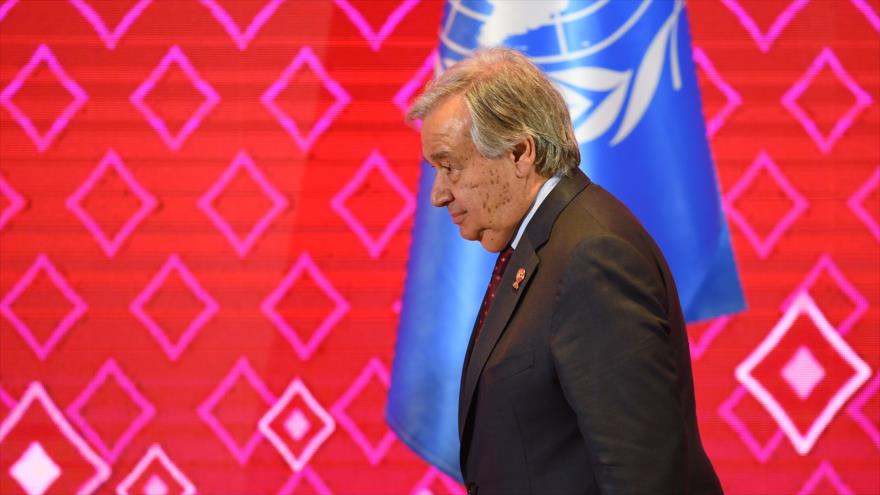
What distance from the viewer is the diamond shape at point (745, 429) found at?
290 cm

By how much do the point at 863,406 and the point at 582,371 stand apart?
211cm

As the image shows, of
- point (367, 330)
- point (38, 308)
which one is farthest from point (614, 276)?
point (38, 308)

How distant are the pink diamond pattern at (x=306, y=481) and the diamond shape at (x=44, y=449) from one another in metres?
0.53

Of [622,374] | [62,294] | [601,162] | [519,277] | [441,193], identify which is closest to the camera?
[622,374]

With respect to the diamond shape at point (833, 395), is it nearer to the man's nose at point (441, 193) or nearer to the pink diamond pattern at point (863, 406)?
the pink diamond pattern at point (863, 406)

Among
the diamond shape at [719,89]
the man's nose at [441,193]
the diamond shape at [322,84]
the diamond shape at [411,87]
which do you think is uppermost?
the diamond shape at [322,84]

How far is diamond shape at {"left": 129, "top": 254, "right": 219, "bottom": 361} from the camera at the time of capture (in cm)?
285

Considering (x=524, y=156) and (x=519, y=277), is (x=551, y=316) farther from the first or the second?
(x=524, y=156)

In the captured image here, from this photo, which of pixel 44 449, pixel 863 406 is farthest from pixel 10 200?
pixel 863 406

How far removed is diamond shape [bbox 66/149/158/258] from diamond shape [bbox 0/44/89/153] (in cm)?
16

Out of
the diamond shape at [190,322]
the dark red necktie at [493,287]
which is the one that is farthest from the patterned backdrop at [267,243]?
the dark red necktie at [493,287]

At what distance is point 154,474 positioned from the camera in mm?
2877

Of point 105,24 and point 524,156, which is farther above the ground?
point 105,24

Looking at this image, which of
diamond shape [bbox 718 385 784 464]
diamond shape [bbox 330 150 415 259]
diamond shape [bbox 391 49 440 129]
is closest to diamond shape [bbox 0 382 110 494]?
diamond shape [bbox 330 150 415 259]
